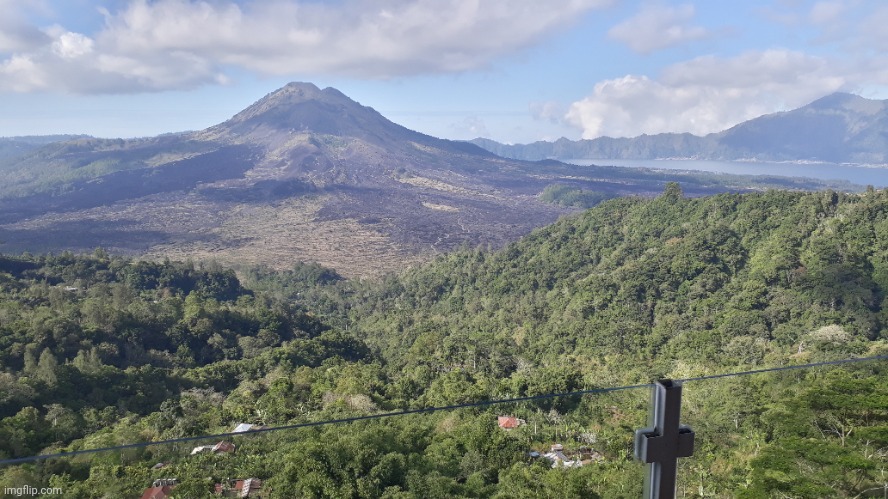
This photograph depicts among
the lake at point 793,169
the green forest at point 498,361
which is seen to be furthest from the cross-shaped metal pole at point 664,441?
the lake at point 793,169

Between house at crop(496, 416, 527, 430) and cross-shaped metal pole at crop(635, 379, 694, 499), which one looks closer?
cross-shaped metal pole at crop(635, 379, 694, 499)

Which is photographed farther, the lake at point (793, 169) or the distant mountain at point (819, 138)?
the distant mountain at point (819, 138)

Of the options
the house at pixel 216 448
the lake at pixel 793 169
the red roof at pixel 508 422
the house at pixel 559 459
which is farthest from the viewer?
the lake at pixel 793 169

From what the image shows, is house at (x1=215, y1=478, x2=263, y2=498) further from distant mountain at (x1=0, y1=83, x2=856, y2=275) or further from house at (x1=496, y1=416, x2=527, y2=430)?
distant mountain at (x1=0, y1=83, x2=856, y2=275)

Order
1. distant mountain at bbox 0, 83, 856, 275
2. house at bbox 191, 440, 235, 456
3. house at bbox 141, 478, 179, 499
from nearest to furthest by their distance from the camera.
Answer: house at bbox 191, 440, 235, 456
house at bbox 141, 478, 179, 499
distant mountain at bbox 0, 83, 856, 275

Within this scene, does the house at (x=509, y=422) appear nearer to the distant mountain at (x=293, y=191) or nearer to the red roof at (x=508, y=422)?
the red roof at (x=508, y=422)

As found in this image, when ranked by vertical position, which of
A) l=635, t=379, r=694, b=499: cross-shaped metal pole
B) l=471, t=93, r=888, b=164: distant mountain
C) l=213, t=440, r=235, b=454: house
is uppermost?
l=471, t=93, r=888, b=164: distant mountain

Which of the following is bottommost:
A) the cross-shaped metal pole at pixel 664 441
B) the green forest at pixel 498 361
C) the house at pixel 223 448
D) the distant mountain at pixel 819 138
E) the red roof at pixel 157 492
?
the green forest at pixel 498 361

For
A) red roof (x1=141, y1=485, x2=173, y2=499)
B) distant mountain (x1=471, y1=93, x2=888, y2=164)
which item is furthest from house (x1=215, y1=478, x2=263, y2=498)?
distant mountain (x1=471, y1=93, x2=888, y2=164)
